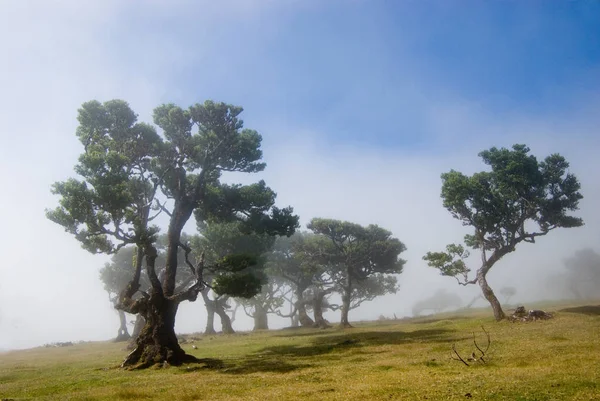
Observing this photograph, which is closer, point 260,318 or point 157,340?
point 157,340

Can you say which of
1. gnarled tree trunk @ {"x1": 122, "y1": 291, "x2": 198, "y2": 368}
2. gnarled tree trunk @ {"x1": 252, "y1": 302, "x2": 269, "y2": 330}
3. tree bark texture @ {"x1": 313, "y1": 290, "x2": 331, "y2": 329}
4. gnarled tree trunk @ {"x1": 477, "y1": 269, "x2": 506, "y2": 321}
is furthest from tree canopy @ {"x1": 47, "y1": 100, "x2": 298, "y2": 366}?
gnarled tree trunk @ {"x1": 252, "y1": 302, "x2": 269, "y2": 330}

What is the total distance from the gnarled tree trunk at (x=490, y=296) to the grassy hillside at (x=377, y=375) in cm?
871

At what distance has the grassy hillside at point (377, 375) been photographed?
44.1 feet

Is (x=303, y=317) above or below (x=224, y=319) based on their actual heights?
below

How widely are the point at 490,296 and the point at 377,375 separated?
30.4 meters

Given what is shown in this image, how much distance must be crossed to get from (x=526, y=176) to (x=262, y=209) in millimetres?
31836

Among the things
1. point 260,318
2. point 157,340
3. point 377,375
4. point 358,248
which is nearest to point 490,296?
point 358,248

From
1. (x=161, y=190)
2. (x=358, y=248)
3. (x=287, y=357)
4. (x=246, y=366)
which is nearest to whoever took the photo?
(x=246, y=366)

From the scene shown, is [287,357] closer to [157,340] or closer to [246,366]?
[246,366]

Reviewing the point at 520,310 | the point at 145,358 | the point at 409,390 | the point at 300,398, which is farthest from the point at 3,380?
the point at 520,310

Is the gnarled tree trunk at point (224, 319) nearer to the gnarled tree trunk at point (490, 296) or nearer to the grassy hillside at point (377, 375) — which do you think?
the grassy hillside at point (377, 375)

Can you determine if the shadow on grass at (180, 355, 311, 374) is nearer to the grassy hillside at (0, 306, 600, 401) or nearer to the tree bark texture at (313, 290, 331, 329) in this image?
the grassy hillside at (0, 306, 600, 401)

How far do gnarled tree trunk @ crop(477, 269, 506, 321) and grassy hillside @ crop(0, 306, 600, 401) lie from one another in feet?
28.6

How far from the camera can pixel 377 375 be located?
1797 centimetres
